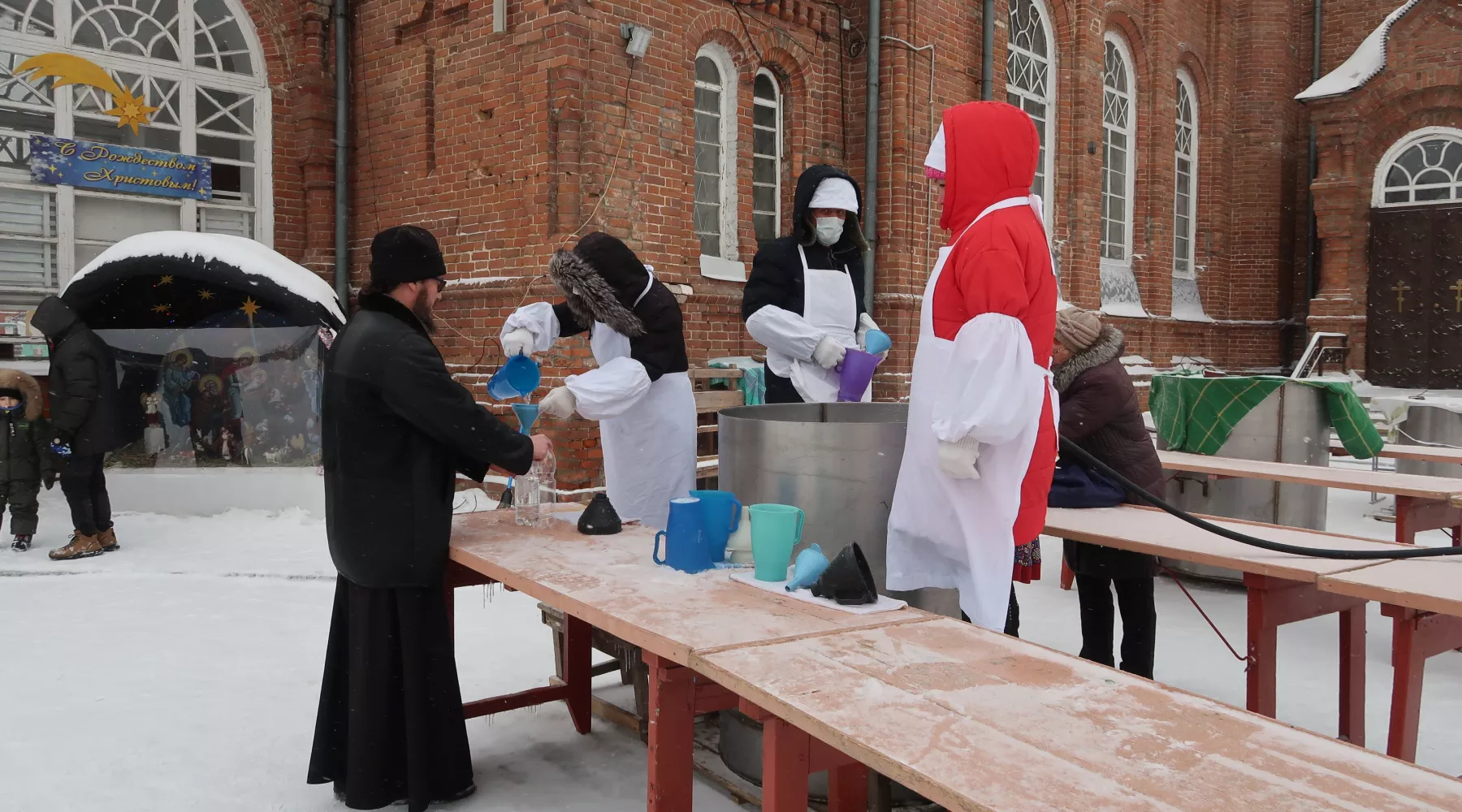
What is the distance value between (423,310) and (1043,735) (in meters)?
2.25

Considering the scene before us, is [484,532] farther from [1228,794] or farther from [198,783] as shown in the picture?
[1228,794]

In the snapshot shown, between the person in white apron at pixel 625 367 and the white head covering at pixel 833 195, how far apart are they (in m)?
0.90

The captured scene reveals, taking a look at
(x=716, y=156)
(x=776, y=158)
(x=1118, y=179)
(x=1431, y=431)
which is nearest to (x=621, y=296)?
(x=716, y=156)

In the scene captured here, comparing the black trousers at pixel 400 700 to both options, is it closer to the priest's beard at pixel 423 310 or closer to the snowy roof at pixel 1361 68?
the priest's beard at pixel 423 310

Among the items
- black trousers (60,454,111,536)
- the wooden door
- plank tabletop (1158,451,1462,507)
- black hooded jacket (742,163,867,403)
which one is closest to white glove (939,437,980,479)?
black hooded jacket (742,163,867,403)

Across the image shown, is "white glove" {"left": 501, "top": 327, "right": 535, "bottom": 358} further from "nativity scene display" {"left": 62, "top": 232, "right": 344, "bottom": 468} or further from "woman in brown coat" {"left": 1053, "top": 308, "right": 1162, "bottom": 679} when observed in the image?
"nativity scene display" {"left": 62, "top": 232, "right": 344, "bottom": 468}

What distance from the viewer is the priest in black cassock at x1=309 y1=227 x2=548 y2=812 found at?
2.90 m

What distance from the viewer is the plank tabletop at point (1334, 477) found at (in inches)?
180

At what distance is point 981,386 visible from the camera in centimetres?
269

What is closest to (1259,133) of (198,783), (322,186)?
(322,186)

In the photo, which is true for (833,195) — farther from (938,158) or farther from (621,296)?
(938,158)

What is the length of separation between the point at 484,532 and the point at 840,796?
55.7 inches

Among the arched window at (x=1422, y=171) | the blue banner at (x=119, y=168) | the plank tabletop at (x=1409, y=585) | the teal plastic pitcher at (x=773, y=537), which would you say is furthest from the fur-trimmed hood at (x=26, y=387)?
the arched window at (x=1422, y=171)

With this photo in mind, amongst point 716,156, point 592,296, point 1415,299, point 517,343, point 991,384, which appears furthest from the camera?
point 1415,299
